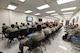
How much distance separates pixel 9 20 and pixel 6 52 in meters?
5.62

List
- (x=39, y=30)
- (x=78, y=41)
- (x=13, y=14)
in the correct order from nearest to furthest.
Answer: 1. (x=39, y=30)
2. (x=78, y=41)
3. (x=13, y=14)

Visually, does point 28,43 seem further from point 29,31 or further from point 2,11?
point 2,11

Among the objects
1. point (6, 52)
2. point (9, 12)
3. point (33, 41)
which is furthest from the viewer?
point (9, 12)

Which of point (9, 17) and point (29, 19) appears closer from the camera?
point (9, 17)

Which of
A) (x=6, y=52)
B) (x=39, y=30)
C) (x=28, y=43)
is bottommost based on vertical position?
(x=6, y=52)

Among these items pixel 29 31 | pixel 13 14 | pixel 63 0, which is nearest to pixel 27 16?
pixel 13 14

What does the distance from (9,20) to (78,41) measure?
23.0 ft

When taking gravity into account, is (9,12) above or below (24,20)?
above

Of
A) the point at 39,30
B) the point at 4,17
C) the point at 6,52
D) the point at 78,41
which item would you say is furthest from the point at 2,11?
the point at 78,41

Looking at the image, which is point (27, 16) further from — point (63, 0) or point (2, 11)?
point (63, 0)

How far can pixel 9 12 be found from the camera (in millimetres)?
7594

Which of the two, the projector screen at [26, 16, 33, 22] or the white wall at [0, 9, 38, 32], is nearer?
the white wall at [0, 9, 38, 32]

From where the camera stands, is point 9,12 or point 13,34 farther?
point 9,12

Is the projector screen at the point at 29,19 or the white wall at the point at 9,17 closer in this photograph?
the white wall at the point at 9,17
